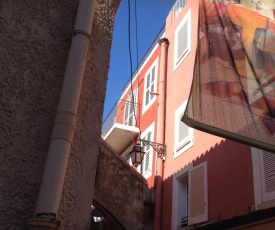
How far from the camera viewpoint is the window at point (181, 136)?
11664mm

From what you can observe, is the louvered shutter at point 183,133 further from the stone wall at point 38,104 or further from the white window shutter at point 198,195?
the stone wall at point 38,104

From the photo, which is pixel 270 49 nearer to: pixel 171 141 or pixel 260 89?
pixel 260 89

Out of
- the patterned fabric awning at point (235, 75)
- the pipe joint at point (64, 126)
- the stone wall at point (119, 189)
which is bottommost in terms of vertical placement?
the pipe joint at point (64, 126)

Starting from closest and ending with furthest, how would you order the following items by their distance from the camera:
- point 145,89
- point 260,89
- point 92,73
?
point 92,73, point 260,89, point 145,89

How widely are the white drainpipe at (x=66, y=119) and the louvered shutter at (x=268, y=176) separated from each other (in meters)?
5.84

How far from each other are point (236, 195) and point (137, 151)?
10.8 feet

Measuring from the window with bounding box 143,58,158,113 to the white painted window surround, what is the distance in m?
7.41

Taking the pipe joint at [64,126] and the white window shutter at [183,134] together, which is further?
the white window shutter at [183,134]

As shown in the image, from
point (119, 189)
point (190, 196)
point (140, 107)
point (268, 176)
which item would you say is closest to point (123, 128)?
point (140, 107)

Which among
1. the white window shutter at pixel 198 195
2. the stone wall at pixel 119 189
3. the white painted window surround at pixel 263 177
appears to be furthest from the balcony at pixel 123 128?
the stone wall at pixel 119 189

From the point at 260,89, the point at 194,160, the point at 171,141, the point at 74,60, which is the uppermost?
the point at 171,141

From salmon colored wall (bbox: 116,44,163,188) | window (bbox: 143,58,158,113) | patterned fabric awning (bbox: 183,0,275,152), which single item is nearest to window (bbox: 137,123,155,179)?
salmon colored wall (bbox: 116,44,163,188)

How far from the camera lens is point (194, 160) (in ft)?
36.4

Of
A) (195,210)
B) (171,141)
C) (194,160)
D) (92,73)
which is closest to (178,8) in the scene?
(171,141)
